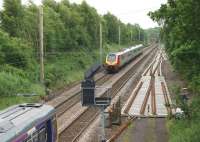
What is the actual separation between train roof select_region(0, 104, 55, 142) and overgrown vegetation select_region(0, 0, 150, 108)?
16925 mm

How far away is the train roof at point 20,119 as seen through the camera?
1417 cm

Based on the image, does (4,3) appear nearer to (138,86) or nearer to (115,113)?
(138,86)

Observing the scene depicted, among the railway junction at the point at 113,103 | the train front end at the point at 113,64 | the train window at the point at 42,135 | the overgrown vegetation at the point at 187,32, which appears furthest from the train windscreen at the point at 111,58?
the train window at the point at 42,135

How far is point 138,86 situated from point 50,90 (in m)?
9.00

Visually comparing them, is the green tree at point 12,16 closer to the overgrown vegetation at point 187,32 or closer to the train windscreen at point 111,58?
the train windscreen at point 111,58

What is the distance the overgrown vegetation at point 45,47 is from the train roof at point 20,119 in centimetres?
1692

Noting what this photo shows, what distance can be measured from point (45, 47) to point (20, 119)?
43.6 meters

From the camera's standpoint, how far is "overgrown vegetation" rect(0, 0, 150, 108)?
41375 millimetres

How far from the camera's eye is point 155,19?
68.4 feet

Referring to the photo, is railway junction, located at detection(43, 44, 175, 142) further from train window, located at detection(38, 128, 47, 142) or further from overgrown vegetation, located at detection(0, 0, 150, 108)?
train window, located at detection(38, 128, 47, 142)

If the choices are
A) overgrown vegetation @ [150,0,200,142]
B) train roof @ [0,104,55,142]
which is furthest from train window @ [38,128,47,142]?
overgrown vegetation @ [150,0,200,142]

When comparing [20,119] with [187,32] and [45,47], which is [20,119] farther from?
[45,47]

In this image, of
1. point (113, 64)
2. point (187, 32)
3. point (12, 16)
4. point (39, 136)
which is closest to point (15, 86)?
point (12, 16)

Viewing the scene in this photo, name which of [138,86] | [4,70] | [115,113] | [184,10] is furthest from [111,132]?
[138,86]
